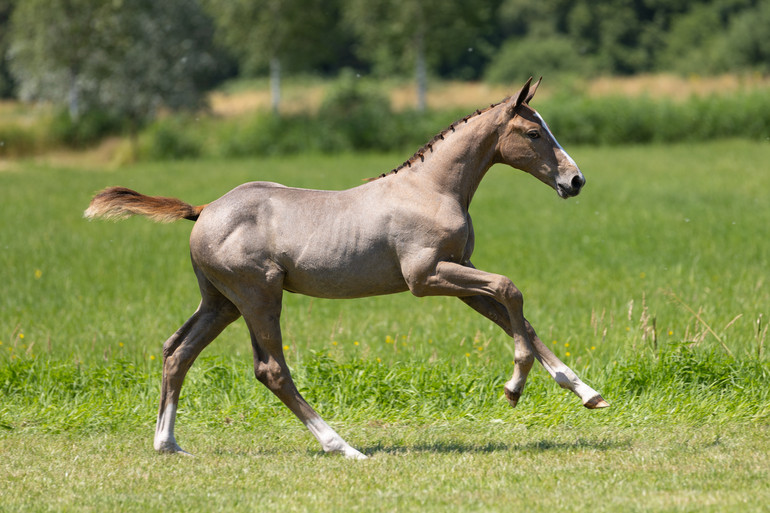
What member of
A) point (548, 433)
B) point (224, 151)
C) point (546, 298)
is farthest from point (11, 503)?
point (224, 151)

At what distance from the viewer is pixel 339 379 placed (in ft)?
26.2

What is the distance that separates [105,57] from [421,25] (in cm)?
1407

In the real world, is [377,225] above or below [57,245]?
above

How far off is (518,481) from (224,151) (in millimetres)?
29835

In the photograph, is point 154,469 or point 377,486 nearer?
point 377,486

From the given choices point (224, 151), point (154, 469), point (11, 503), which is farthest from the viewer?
point (224, 151)

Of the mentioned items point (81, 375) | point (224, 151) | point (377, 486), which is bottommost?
point (224, 151)

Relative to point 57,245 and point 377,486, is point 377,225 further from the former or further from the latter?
point 57,245

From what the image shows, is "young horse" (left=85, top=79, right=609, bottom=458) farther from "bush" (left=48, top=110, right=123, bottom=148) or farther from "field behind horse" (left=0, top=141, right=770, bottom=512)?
"bush" (left=48, top=110, right=123, bottom=148)

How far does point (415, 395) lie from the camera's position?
25.3 ft

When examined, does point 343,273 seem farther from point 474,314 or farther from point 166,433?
point 474,314

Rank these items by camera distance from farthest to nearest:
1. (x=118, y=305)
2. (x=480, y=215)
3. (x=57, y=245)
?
(x=480, y=215)
(x=57, y=245)
(x=118, y=305)

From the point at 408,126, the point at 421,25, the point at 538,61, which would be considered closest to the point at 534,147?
the point at 408,126

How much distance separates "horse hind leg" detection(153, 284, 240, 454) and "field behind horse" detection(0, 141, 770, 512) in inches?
10.1
